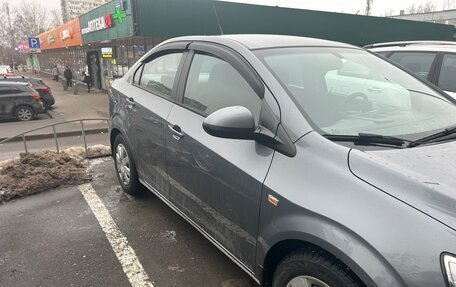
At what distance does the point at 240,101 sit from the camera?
2.55 metres

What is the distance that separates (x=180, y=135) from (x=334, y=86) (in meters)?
1.21

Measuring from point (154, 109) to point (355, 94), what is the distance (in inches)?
69.8

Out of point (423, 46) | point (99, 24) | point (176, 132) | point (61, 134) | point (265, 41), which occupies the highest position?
point (99, 24)

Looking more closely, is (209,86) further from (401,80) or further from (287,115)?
(401,80)

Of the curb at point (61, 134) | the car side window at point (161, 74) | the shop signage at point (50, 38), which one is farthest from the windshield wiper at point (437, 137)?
the shop signage at point (50, 38)

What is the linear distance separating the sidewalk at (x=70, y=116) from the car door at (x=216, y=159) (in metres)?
10.3

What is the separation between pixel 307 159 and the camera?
1.98 meters

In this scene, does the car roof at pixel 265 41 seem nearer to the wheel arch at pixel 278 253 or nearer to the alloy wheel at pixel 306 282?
the wheel arch at pixel 278 253

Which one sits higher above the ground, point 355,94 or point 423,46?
point 423,46

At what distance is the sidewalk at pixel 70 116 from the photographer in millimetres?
12297

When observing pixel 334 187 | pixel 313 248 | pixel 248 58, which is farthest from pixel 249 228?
pixel 248 58

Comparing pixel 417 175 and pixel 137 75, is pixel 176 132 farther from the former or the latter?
pixel 417 175

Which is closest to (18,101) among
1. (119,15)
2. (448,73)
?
(119,15)

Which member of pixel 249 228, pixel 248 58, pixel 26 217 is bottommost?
pixel 26 217
